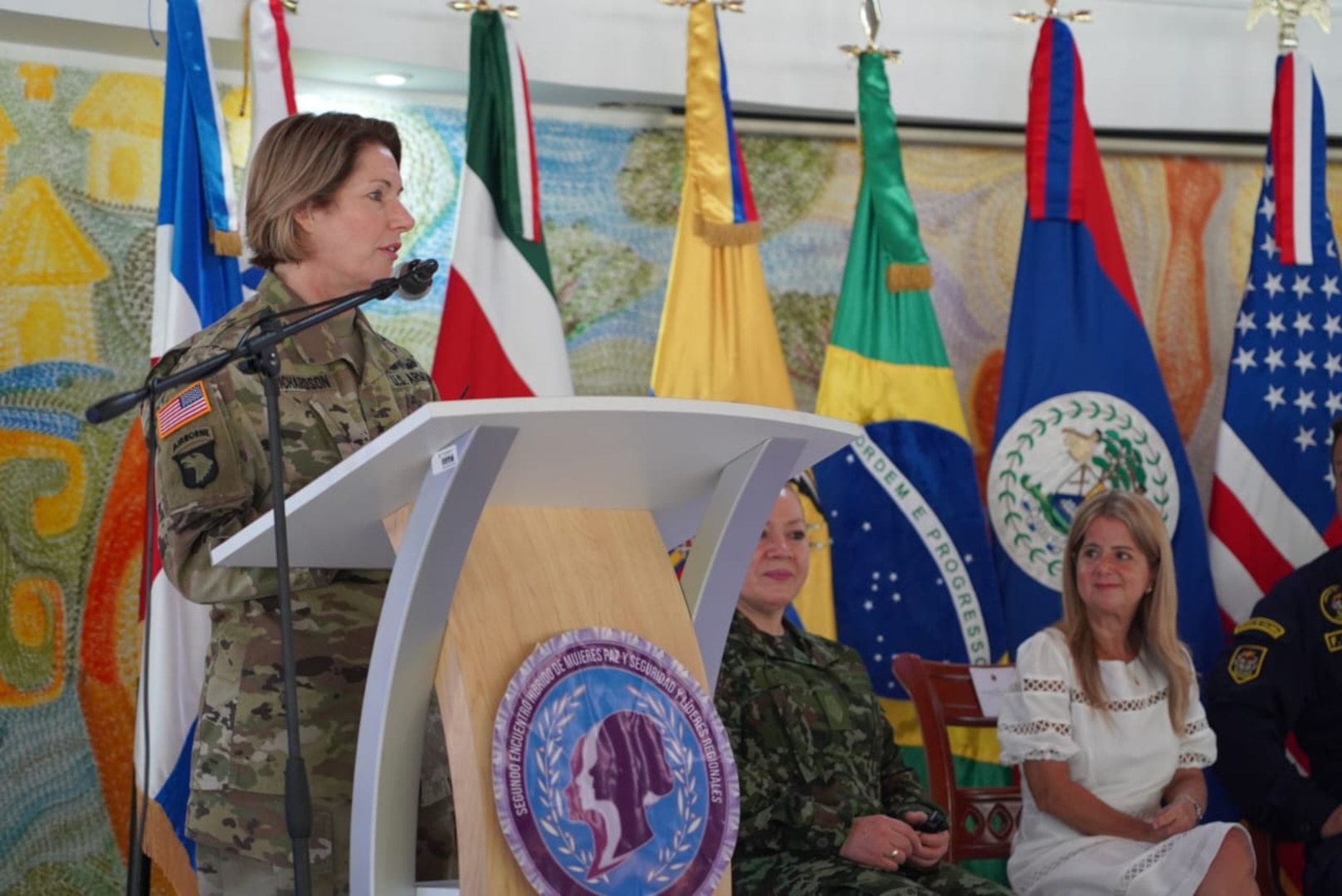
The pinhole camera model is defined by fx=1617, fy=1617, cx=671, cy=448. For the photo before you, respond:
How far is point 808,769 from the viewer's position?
2723mm

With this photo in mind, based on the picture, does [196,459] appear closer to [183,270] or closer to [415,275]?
[415,275]

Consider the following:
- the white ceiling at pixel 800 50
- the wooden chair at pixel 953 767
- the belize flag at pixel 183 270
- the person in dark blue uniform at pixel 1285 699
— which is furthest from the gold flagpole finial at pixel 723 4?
the person in dark blue uniform at pixel 1285 699

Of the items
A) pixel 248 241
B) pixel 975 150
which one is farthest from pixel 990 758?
pixel 248 241

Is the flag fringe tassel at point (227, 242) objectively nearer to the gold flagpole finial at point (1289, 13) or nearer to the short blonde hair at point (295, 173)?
the short blonde hair at point (295, 173)

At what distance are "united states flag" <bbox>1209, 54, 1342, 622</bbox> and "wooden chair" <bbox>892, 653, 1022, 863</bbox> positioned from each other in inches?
43.7

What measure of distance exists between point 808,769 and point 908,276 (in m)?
1.52

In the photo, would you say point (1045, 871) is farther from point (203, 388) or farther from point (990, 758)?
point (203, 388)

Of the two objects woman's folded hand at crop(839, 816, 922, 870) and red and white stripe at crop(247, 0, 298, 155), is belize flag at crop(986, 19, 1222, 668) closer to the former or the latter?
woman's folded hand at crop(839, 816, 922, 870)

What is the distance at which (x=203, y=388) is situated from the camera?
173cm

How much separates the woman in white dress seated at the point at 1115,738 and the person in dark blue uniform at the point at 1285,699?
376mm

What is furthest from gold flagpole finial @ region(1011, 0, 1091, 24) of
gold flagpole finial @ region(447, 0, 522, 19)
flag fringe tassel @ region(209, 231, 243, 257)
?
flag fringe tassel @ region(209, 231, 243, 257)

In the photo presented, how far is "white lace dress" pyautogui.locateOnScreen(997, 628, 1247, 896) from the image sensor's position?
117 inches

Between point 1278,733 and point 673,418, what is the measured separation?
2.69 m

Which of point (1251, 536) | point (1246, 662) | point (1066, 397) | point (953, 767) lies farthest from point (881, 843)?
point (1251, 536)
